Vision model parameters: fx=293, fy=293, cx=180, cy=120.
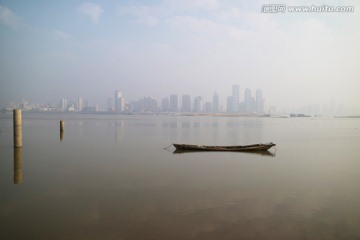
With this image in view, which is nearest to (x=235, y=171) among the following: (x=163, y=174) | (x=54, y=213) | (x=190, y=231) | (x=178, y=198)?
(x=163, y=174)

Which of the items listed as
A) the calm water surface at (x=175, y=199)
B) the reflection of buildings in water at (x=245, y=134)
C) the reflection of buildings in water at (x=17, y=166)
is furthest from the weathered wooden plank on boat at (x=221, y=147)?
the reflection of buildings in water at (x=17, y=166)

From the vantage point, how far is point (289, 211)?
29.6 ft

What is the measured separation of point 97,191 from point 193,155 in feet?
36.0

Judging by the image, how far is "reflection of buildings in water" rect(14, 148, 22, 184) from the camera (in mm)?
12759

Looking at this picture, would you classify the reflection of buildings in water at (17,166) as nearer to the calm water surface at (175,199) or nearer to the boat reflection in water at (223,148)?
the calm water surface at (175,199)

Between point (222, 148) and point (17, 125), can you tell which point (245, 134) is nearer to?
point (222, 148)

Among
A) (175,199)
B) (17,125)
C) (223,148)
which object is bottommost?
(175,199)

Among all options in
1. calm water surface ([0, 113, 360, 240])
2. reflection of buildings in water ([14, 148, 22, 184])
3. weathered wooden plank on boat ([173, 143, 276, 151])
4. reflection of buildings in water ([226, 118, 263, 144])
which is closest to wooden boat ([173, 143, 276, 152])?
weathered wooden plank on boat ([173, 143, 276, 151])

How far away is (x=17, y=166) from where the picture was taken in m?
15.8

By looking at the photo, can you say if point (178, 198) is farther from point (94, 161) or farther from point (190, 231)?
point (94, 161)

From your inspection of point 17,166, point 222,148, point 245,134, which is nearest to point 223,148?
point 222,148

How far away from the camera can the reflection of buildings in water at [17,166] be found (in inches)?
502

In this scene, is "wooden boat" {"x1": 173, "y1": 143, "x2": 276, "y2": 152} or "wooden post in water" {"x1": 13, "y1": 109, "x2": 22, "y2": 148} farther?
"wooden boat" {"x1": 173, "y1": 143, "x2": 276, "y2": 152}

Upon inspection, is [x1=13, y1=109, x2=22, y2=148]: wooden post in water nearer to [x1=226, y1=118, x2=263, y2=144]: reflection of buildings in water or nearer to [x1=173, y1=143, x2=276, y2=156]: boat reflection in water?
[x1=173, y1=143, x2=276, y2=156]: boat reflection in water
